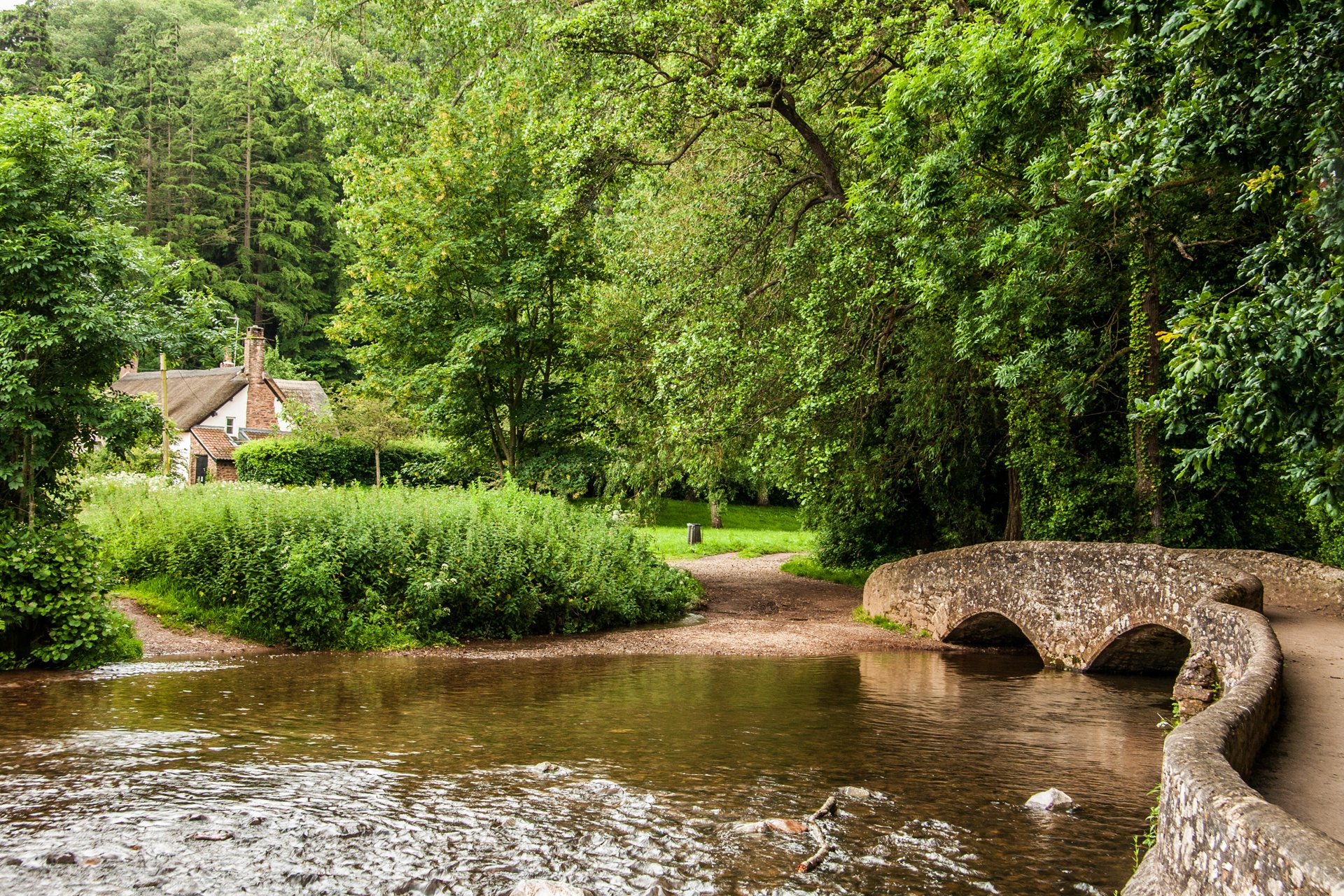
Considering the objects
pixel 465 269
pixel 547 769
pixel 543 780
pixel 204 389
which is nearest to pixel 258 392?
pixel 204 389

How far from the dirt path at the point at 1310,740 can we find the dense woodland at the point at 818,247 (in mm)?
1805

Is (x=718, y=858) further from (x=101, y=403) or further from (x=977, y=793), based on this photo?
(x=101, y=403)

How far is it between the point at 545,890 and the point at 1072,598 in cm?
1149

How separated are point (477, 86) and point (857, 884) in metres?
16.9

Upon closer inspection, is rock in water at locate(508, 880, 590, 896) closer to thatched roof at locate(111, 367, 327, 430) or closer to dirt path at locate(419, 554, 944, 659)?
dirt path at locate(419, 554, 944, 659)

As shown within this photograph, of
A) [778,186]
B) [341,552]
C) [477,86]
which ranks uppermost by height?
[477,86]

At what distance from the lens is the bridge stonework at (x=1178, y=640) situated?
355 centimetres

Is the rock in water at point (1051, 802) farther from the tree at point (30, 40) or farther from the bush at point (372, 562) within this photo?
the tree at point (30, 40)

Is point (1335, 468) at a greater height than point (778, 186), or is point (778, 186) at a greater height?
point (778, 186)

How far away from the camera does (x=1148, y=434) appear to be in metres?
16.1

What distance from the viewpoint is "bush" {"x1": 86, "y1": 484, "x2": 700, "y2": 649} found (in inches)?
581

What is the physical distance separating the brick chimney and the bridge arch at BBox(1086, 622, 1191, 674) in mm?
46543

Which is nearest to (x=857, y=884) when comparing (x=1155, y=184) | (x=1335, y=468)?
(x=1335, y=468)

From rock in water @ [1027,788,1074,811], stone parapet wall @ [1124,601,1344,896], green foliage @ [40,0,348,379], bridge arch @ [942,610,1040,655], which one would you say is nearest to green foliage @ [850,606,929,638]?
bridge arch @ [942,610,1040,655]
